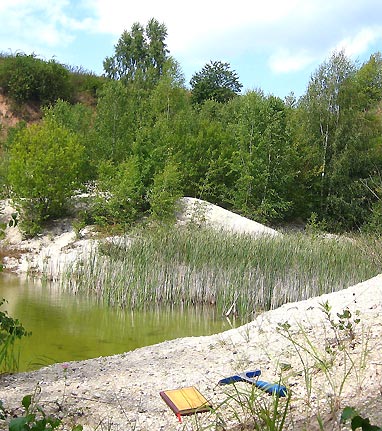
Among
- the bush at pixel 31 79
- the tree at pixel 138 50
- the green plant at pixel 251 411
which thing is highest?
the tree at pixel 138 50

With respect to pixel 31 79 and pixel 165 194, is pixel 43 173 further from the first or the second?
pixel 31 79

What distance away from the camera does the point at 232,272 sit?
31.3ft

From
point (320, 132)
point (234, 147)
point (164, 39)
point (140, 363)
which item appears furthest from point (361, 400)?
point (164, 39)

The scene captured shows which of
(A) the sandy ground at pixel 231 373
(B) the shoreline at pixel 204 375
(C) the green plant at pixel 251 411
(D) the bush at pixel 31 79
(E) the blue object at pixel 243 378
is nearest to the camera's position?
(C) the green plant at pixel 251 411

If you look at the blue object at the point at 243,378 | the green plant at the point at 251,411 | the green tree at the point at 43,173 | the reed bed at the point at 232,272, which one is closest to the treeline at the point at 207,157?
the green tree at the point at 43,173

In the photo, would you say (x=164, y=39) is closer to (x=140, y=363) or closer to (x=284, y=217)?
(x=284, y=217)

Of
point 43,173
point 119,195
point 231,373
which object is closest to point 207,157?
point 119,195

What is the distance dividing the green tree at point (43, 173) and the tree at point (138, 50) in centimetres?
2627

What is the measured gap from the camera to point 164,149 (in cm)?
1806

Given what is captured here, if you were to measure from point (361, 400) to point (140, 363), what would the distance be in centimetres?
249

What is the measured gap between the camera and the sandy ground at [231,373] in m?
3.95

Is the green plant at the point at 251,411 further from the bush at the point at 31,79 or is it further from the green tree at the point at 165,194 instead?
the bush at the point at 31,79

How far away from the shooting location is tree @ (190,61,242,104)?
1410 inches

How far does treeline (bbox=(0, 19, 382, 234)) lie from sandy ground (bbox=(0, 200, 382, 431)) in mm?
9525
